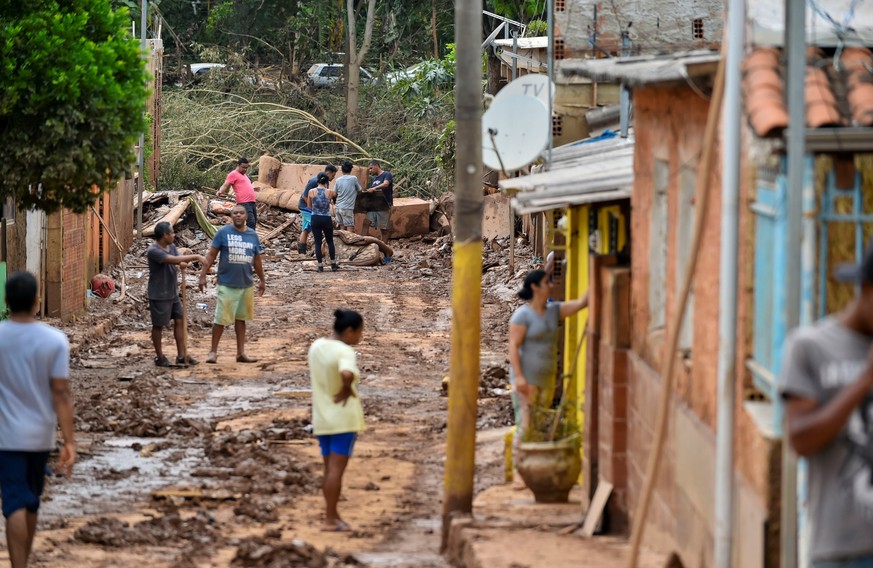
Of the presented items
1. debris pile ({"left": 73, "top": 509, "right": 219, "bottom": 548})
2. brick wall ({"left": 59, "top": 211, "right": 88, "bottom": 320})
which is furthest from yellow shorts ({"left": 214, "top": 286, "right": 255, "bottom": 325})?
debris pile ({"left": 73, "top": 509, "right": 219, "bottom": 548})

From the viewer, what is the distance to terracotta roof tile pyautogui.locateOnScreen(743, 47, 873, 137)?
17.3ft

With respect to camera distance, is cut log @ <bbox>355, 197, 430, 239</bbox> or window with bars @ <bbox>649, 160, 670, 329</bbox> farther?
cut log @ <bbox>355, 197, 430, 239</bbox>

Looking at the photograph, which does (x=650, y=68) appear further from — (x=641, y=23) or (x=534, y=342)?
(x=641, y=23)

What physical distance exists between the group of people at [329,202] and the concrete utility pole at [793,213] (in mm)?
19716

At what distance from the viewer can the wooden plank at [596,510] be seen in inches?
349

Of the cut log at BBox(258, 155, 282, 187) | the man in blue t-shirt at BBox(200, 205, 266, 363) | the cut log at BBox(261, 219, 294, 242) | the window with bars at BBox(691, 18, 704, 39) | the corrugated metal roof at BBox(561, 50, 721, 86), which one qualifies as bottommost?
the man in blue t-shirt at BBox(200, 205, 266, 363)

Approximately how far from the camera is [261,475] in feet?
36.7

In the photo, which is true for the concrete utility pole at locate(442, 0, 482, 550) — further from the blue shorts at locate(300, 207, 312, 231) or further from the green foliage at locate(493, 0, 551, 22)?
the green foliage at locate(493, 0, 551, 22)

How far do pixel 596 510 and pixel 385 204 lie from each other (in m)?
21.6

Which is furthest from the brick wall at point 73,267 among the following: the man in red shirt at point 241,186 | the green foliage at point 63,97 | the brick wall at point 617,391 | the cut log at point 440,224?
the brick wall at point 617,391

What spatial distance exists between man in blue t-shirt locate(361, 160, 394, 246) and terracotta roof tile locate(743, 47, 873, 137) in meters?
23.7

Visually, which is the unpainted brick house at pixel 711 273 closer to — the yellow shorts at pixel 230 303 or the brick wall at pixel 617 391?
the brick wall at pixel 617 391

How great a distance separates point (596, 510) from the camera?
29.4ft

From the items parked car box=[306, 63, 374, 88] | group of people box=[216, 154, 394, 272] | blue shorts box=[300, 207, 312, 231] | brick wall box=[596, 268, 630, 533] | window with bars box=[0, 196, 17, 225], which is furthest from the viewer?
parked car box=[306, 63, 374, 88]
